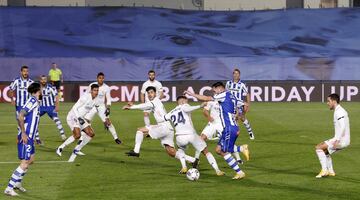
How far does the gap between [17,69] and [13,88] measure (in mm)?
20622

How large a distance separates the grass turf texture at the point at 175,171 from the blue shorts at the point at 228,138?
29.1 inches

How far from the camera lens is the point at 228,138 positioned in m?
19.6

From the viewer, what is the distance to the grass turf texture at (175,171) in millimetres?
17578

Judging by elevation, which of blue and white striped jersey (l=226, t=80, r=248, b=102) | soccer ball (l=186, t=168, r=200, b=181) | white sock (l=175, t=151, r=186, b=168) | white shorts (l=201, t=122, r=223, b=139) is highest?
blue and white striped jersey (l=226, t=80, r=248, b=102)

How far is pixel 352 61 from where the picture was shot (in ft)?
160

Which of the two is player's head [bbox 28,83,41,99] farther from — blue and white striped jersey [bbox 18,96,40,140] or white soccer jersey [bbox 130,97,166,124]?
white soccer jersey [bbox 130,97,166,124]

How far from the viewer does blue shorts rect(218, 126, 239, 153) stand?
63.9ft

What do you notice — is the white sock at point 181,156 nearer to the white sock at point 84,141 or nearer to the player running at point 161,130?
the player running at point 161,130

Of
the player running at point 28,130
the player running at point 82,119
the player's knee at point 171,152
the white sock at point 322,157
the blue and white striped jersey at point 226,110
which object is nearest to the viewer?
the player running at point 28,130

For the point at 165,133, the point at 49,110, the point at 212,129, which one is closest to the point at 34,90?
the point at 165,133

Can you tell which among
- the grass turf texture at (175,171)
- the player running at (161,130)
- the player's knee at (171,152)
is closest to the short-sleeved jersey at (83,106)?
the grass turf texture at (175,171)

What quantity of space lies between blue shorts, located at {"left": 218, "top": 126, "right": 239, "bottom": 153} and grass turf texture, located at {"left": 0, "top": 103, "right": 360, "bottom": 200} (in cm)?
74

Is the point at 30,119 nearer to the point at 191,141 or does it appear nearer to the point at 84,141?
the point at 191,141

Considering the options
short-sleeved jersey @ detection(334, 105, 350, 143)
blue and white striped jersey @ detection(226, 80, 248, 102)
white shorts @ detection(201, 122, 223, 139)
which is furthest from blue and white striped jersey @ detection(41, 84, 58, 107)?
short-sleeved jersey @ detection(334, 105, 350, 143)
